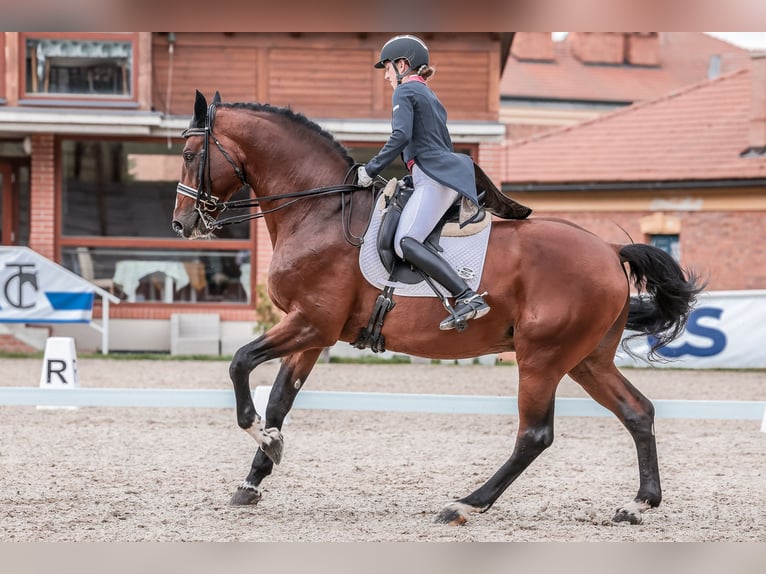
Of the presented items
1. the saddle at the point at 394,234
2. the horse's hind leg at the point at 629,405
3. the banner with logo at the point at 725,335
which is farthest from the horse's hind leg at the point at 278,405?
the banner with logo at the point at 725,335

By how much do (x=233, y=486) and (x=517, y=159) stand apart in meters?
17.6

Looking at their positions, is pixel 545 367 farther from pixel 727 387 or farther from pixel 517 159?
pixel 517 159

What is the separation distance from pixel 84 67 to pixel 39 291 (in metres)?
3.79

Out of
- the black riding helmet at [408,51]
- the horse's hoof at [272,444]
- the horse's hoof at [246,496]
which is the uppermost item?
the black riding helmet at [408,51]

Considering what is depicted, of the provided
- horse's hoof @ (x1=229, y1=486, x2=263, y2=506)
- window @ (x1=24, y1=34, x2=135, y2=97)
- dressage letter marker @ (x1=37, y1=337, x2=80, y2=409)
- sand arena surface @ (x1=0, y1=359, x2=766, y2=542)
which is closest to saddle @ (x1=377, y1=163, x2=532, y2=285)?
sand arena surface @ (x1=0, y1=359, x2=766, y2=542)

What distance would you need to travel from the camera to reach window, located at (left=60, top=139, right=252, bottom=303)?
1722 cm

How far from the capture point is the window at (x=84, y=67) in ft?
54.6

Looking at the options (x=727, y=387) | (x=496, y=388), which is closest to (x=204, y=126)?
(x=496, y=388)

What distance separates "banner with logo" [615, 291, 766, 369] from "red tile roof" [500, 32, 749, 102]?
24.0 meters

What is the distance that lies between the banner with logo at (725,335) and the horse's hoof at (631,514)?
9.01m

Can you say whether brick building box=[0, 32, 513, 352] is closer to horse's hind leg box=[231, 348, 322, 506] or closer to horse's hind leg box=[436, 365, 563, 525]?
horse's hind leg box=[231, 348, 322, 506]

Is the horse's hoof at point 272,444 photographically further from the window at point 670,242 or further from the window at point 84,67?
the window at point 670,242

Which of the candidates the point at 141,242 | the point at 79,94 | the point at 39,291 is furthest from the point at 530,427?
the point at 79,94

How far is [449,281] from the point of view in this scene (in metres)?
5.74
